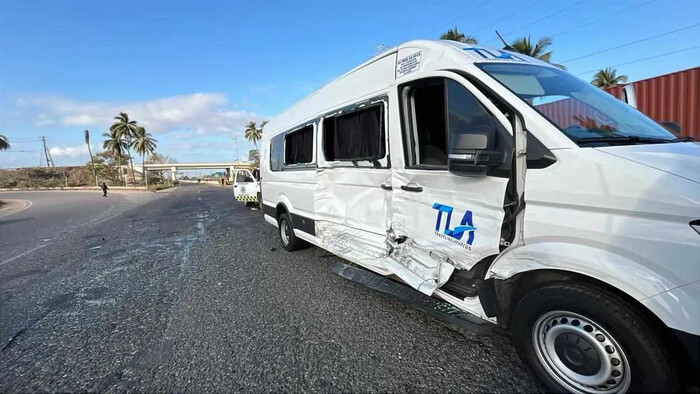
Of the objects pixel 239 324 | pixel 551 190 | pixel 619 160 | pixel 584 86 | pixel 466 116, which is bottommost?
pixel 239 324

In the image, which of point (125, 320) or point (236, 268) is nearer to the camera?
point (125, 320)

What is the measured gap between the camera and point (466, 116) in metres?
2.58

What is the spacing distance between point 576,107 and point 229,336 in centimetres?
353

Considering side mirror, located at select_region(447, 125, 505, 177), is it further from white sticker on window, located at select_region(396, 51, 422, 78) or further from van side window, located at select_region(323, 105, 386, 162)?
van side window, located at select_region(323, 105, 386, 162)

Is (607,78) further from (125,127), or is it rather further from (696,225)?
(125,127)

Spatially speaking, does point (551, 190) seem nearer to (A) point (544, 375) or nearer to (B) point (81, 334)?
(A) point (544, 375)

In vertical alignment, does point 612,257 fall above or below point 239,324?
above

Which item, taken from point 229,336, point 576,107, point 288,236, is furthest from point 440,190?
point 288,236

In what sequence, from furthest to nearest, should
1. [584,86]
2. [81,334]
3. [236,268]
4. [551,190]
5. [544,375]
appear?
[236,268] < [81,334] < [584,86] < [544,375] < [551,190]

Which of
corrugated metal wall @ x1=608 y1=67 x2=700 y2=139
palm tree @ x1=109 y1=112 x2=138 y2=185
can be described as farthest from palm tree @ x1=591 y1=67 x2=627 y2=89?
palm tree @ x1=109 y1=112 x2=138 y2=185

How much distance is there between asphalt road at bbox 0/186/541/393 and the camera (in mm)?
2498

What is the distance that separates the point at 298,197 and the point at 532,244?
13.1 feet

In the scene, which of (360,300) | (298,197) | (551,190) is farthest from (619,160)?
(298,197)

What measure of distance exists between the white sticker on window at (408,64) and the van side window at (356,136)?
0.41 m
